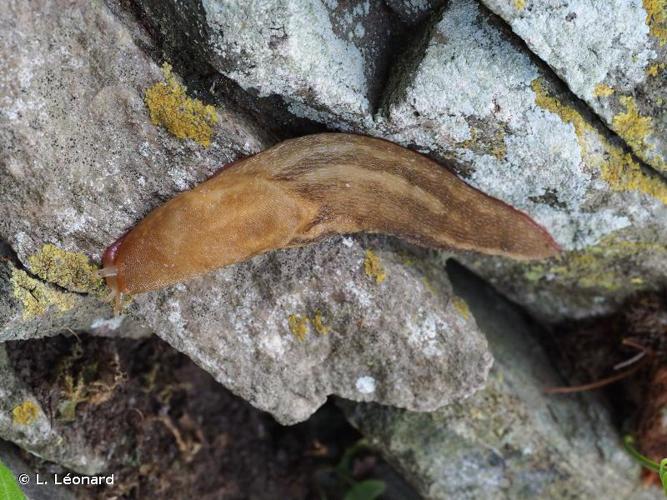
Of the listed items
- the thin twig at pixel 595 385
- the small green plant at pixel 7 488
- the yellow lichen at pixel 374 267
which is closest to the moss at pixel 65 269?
the small green plant at pixel 7 488

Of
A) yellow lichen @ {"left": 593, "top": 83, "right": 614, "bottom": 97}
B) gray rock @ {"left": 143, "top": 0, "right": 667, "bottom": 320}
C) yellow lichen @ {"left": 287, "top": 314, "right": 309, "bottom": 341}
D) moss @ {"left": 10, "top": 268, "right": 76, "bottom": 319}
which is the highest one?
yellow lichen @ {"left": 593, "top": 83, "right": 614, "bottom": 97}

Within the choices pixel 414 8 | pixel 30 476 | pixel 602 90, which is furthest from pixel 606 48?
pixel 30 476

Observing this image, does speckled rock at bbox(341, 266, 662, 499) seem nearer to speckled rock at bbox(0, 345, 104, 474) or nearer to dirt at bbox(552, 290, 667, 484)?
dirt at bbox(552, 290, 667, 484)

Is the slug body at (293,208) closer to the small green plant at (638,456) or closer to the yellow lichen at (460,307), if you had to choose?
the yellow lichen at (460,307)

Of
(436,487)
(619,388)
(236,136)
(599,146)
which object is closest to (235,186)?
(236,136)

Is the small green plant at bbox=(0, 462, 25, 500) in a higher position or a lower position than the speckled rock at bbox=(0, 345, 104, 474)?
lower

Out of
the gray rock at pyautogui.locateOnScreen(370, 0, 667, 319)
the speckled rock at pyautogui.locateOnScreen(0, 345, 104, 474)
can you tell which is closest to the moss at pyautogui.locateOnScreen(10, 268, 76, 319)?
the speckled rock at pyautogui.locateOnScreen(0, 345, 104, 474)

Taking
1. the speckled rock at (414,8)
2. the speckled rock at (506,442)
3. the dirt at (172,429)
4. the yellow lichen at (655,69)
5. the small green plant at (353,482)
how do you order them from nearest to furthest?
1. the yellow lichen at (655,69)
2. the speckled rock at (414,8)
3. the dirt at (172,429)
4. the speckled rock at (506,442)
5. the small green plant at (353,482)
